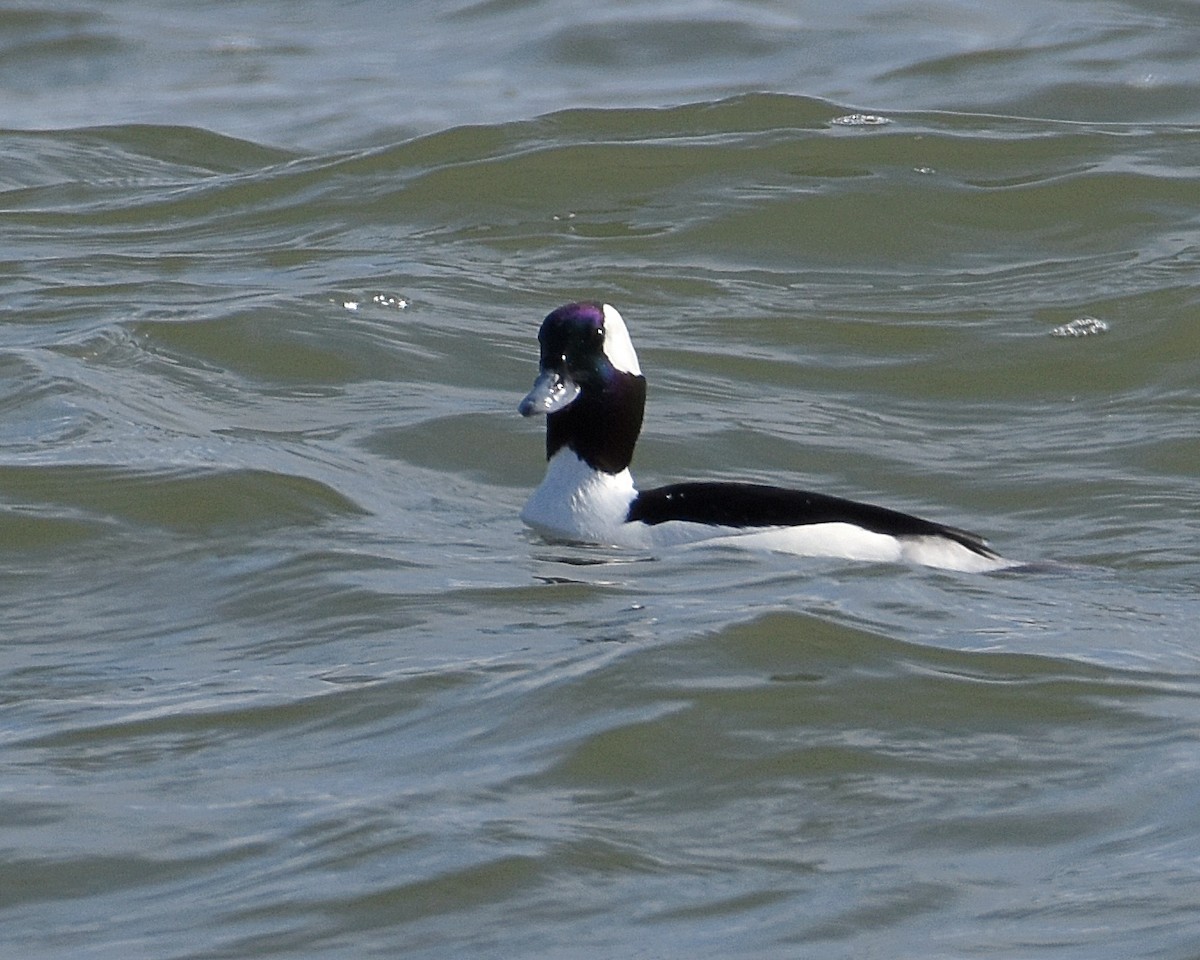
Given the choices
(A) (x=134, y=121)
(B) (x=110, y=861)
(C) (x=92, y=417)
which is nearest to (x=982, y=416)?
(C) (x=92, y=417)

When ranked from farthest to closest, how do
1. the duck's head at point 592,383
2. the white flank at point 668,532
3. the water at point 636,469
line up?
the duck's head at point 592,383
the white flank at point 668,532
the water at point 636,469

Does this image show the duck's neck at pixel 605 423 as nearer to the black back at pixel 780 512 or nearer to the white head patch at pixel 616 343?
the white head patch at pixel 616 343

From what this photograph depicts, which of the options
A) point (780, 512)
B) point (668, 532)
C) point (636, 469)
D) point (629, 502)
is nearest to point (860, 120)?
point (636, 469)

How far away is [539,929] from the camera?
5008 mm

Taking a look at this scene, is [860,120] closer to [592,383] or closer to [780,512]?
[592,383]

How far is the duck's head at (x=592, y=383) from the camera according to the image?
848 centimetres

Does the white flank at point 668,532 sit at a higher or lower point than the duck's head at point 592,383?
lower

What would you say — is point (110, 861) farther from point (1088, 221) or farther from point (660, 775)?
point (1088, 221)

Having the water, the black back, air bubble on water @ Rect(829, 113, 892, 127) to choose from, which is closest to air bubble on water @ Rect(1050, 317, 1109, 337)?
the water

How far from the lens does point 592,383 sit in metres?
8.58

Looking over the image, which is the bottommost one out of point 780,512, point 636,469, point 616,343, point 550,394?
point 636,469

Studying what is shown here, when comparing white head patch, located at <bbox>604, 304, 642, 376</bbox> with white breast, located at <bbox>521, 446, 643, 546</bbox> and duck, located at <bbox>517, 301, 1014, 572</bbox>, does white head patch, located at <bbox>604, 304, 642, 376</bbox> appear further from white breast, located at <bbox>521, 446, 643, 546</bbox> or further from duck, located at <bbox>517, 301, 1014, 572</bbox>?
white breast, located at <bbox>521, 446, 643, 546</bbox>

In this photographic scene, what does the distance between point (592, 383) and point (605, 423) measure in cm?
15

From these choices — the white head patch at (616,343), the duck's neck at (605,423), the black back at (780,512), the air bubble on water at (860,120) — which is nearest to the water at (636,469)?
the air bubble on water at (860,120)
